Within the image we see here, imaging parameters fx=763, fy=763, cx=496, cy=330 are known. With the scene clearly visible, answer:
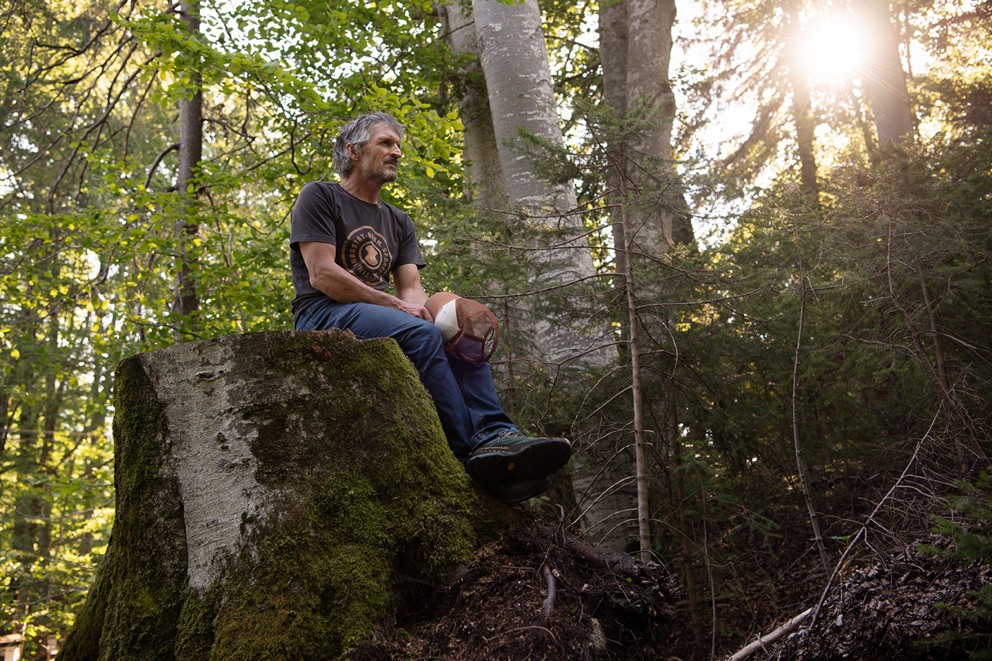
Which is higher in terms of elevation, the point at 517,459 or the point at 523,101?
the point at 523,101

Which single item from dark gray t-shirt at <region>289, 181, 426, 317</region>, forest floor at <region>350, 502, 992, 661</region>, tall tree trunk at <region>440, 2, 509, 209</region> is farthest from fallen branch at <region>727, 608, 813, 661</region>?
tall tree trunk at <region>440, 2, 509, 209</region>

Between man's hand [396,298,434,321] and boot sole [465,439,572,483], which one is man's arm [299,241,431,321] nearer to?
man's hand [396,298,434,321]

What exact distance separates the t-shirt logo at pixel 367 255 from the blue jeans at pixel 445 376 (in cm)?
33

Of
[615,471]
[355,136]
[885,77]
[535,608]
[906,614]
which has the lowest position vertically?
[906,614]

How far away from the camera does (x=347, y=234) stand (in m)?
4.06

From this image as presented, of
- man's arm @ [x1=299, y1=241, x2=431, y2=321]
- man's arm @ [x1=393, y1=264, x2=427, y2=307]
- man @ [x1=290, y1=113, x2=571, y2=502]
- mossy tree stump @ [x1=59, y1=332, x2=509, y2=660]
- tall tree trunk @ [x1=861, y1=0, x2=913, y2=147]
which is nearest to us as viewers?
mossy tree stump @ [x1=59, y1=332, x2=509, y2=660]

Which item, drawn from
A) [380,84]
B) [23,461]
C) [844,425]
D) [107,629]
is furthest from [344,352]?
[23,461]

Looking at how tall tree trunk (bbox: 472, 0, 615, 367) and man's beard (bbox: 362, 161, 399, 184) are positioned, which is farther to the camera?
tall tree trunk (bbox: 472, 0, 615, 367)

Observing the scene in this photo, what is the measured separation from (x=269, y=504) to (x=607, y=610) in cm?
135

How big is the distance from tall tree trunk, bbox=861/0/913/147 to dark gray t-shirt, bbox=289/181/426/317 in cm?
749

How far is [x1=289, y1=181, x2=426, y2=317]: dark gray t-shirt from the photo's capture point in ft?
12.7

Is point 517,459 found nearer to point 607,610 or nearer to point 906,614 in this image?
point 607,610

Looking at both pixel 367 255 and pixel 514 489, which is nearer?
pixel 514 489

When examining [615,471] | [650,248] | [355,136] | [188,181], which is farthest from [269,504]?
[188,181]
